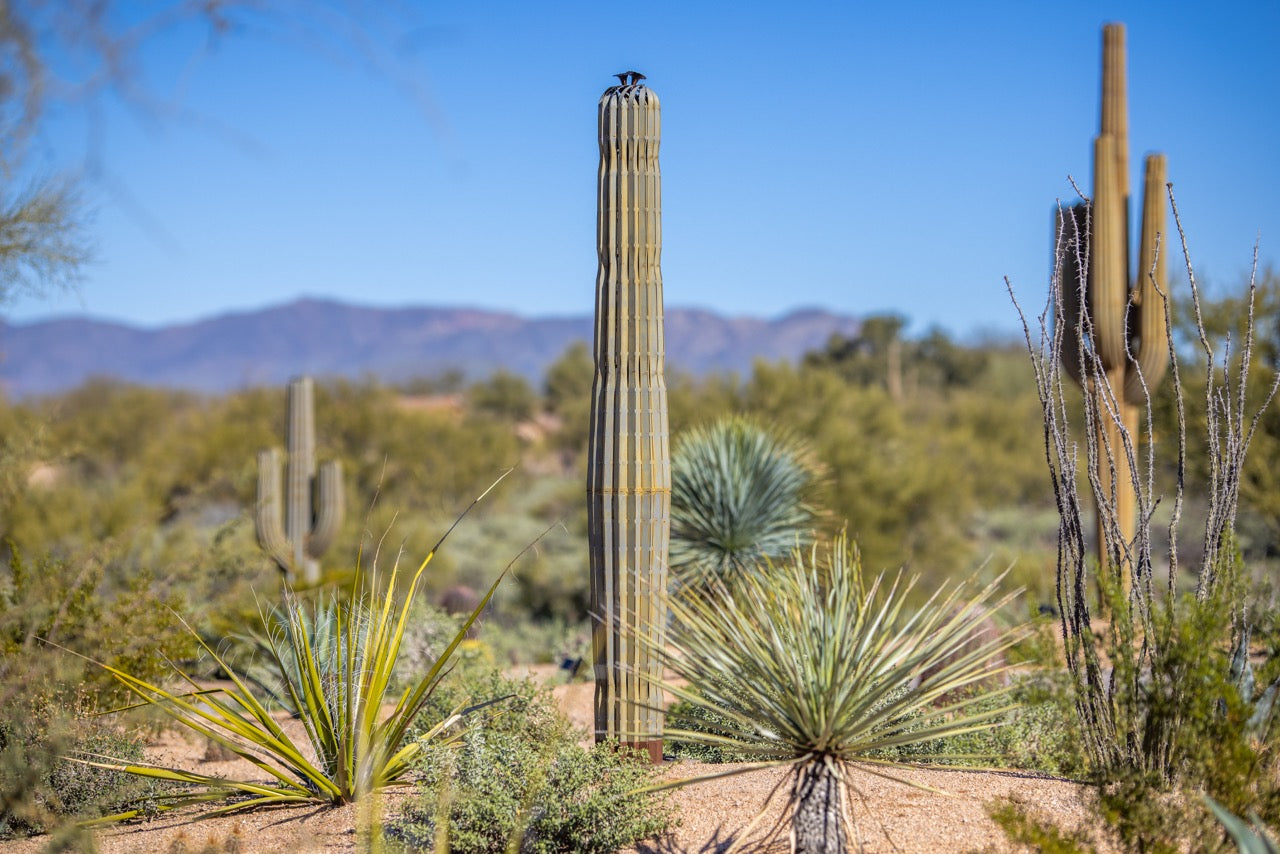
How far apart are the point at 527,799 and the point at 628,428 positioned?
2042mm

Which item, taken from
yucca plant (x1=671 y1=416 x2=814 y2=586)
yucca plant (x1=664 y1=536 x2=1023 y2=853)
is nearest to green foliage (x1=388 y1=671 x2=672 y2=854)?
yucca plant (x1=664 y1=536 x2=1023 y2=853)

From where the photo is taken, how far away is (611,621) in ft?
20.2

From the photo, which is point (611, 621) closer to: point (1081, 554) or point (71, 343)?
point (1081, 554)

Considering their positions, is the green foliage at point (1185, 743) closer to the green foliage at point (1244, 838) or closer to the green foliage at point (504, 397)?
the green foliage at point (1244, 838)

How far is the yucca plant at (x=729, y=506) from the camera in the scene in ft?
35.9

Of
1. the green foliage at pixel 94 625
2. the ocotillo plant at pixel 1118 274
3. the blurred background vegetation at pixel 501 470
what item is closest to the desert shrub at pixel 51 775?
the green foliage at pixel 94 625

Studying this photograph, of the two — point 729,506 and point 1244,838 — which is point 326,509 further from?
point 1244,838

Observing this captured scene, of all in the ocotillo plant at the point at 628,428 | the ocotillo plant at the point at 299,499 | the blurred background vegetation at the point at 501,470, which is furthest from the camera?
the ocotillo plant at the point at 299,499

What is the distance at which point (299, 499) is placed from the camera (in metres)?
14.5

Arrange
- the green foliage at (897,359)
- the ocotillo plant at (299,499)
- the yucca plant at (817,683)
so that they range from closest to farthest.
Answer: the yucca plant at (817,683) < the ocotillo plant at (299,499) < the green foliage at (897,359)

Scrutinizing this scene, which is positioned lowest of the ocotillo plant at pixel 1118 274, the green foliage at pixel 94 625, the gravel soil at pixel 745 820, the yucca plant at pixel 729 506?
the gravel soil at pixel 745 820

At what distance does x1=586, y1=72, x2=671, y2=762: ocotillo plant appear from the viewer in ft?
20.2

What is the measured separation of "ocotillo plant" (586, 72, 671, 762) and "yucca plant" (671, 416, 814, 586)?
4.30 metres

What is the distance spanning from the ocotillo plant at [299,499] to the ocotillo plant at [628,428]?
28.5 feet
